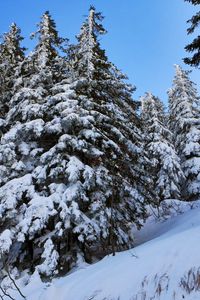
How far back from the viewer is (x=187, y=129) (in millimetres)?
27531

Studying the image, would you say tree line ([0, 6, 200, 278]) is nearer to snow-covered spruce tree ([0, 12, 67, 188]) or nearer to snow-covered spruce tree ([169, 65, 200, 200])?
snow-covered spruce tree ([0, 12, 67, 188])

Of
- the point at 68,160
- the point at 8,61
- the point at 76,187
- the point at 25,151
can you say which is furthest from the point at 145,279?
the point at 8,61

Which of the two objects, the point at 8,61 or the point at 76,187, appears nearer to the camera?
the point at 76,187

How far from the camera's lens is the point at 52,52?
19562 mm

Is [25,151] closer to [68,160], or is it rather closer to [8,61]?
[68,160]

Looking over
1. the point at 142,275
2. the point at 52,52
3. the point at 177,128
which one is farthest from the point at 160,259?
the point at 177,128

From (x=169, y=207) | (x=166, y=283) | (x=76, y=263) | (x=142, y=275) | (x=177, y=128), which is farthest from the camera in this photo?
(x=177, y=128)

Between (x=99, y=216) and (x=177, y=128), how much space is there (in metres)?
18.0

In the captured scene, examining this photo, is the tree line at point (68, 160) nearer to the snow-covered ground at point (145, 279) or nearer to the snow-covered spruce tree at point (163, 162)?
the snow-covered ground at point (145, 279)

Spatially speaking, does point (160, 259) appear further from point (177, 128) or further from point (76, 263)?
point (177, 128)

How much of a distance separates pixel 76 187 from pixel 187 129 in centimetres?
1737

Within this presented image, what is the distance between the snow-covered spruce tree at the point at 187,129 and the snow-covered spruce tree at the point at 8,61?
44.7 feet

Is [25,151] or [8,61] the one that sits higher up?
[8,61]

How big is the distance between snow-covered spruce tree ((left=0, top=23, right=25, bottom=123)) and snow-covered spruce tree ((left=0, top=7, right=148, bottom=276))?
15.2ft
